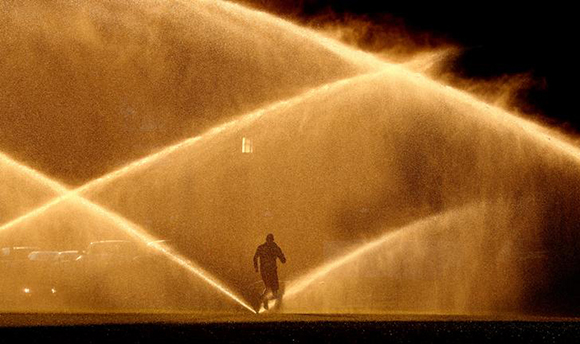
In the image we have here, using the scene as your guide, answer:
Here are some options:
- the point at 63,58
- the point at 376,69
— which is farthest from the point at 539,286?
the point at 63,58

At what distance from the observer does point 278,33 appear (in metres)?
38.2

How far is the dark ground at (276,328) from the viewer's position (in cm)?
1384

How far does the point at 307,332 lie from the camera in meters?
15.0

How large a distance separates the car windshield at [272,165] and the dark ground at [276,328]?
7.19 feet

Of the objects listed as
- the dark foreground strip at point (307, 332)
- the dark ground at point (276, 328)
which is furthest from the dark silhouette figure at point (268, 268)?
the dark foreground strip at point (307, 332)

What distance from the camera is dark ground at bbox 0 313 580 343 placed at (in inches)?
545

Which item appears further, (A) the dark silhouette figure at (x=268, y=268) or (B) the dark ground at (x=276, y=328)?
(A) the dark silhouette figure at (x=268, y=268)

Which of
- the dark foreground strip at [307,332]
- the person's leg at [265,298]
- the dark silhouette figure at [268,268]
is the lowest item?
the dark foreground strip at [307,332]

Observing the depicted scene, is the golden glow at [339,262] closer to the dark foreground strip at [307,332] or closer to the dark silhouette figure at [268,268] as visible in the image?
the dark silhouette figure at [268,268]

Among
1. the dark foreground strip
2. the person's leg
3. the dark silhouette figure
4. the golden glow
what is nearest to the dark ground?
the dark foreground strip

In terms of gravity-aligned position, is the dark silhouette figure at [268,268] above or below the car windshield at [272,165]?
below

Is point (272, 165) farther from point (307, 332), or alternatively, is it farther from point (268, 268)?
point (307, 332)

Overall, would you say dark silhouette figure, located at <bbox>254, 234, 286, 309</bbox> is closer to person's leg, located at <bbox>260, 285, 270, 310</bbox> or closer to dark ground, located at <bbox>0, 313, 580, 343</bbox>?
person's leg, located at <bbox>260, 285, 270, 310</bbox>

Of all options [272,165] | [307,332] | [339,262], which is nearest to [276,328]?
[307,332]
